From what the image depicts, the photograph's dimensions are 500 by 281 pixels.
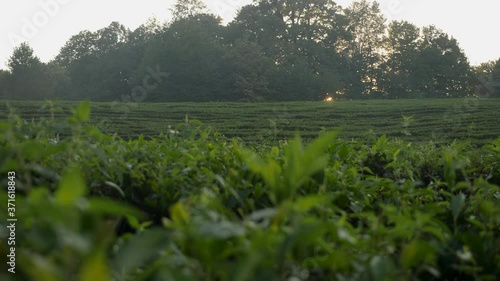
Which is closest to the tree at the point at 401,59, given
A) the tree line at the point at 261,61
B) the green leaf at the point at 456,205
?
the tree line at the point at 261,61

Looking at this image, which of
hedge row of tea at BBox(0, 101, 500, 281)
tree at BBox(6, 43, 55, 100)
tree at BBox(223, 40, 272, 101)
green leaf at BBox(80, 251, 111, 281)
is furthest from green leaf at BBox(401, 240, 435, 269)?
tree at BBox(6, 43, 55, 100)

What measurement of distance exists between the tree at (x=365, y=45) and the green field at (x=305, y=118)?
1869cm

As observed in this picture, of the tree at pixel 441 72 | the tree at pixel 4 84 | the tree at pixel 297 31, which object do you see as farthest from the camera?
the tree at pixel 297 31

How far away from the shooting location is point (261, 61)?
30469mm

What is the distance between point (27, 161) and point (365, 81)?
38.7 meters

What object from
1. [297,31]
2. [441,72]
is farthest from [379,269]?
[297,31]

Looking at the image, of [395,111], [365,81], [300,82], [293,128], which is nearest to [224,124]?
[293,128]

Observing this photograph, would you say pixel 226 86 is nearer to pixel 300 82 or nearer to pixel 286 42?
pixel 300 82

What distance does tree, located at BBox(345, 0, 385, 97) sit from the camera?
126 ft

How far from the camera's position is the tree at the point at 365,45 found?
38.3m

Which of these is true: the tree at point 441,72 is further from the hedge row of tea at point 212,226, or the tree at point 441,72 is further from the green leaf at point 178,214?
the green leaf at point 178,214

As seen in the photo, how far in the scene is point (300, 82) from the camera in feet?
104

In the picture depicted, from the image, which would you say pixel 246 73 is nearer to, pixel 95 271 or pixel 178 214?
pixel 178 214

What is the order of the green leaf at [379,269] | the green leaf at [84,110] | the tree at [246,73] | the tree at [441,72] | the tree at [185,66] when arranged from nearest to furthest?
the green leaf at [379,269] → the green leaf at [84,110] → the tree at [246,73] → the tree at [185,66] → the tree at [441,72]
